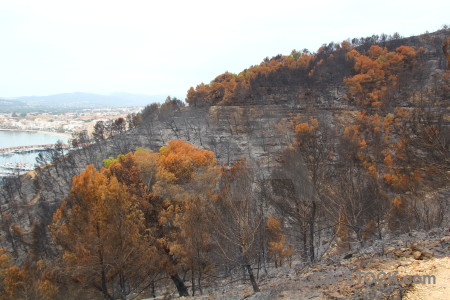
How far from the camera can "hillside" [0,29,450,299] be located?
697cm

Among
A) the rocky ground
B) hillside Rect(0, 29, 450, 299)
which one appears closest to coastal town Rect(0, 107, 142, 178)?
hillside Rect(0, 29, 450, 299)

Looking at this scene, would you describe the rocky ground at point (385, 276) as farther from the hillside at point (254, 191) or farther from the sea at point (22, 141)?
the sea at point (22, 141)

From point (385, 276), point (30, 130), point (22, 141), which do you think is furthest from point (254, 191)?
point (30, 130)

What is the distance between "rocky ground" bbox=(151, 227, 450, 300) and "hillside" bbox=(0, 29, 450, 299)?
0.24 feet

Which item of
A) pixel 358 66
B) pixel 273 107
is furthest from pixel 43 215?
pixel 358 66

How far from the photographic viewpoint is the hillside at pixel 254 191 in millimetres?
6969

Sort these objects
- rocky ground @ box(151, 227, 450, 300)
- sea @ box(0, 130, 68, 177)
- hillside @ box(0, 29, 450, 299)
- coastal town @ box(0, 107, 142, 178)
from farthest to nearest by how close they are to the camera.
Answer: sea @ box(0, 130, 68, 177) → coastal town @ box(0, 107, 142, 178) → hillside @ box(0, 29, 450, 299) → rocky ground @ box(151, 227, 450, 300)

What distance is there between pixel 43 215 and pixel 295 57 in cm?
3748

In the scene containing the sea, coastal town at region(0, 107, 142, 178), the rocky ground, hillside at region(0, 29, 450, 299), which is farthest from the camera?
the sea

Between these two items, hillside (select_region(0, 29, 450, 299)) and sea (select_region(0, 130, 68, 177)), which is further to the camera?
sea (select_region(0, 130, 68, 177))

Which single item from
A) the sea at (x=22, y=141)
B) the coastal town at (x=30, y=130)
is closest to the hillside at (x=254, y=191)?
the coastal town at (x=30, y=130)

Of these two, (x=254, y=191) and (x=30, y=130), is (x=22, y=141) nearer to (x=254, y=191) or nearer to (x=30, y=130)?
(x=30, y=130)

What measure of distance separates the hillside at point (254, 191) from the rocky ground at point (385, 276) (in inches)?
2.9

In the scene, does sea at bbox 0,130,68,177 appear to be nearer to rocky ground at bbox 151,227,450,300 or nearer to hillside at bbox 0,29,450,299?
hillside at bbox 0,29,450,299
